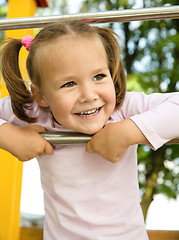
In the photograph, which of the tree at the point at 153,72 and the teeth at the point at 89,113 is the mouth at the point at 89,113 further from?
the tree at the point at 153,72

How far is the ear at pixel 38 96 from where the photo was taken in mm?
759

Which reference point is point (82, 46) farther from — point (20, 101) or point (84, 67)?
point (20, 101)

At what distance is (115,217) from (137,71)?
2.73m

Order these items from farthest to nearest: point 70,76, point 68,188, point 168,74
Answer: point 168,74 < point 68,188 < point 70,76

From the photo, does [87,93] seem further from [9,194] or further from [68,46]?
[9,194]

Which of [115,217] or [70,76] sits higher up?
[70,76]

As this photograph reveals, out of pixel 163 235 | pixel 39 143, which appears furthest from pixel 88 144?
pixel 163 235

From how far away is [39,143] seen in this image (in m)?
0.71

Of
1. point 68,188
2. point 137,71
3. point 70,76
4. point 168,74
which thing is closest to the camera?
point 70,76

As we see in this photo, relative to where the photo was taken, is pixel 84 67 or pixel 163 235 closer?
pixel 84 67

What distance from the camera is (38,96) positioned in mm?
775

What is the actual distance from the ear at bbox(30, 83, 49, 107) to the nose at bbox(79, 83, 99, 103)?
0.46 ft

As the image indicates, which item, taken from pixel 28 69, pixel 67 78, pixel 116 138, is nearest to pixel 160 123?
pixel 116 138

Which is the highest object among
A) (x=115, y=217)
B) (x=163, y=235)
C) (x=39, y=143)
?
(x=39, y=143)
